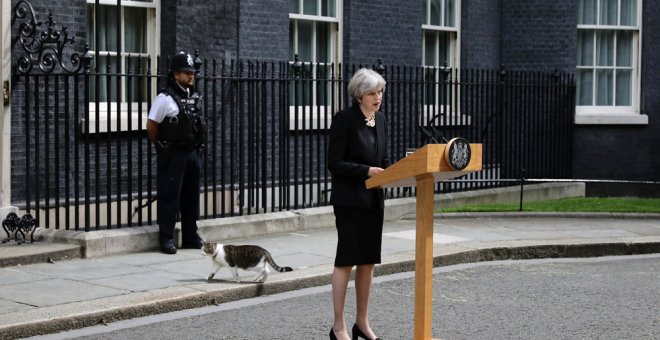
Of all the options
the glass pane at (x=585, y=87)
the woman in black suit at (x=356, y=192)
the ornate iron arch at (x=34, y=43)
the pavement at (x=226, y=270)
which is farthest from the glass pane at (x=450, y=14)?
the woman in black suit at (x=356, y=192)

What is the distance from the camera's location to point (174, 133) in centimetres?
1107

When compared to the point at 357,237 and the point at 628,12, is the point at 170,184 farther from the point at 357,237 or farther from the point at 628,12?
the point at 628,12

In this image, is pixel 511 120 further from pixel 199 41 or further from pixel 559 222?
pixel 199 41

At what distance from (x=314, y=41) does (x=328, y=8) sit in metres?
0.54

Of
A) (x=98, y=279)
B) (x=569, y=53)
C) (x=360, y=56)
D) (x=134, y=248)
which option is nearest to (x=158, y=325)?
(x=98, y=279)

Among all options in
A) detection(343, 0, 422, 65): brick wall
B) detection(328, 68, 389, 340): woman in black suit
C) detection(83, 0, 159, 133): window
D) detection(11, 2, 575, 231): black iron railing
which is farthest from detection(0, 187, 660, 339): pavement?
detection(343, 0, 422, 65): brick wall

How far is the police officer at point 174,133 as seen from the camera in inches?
435

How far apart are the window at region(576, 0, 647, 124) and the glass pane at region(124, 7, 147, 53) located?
28.3 ft

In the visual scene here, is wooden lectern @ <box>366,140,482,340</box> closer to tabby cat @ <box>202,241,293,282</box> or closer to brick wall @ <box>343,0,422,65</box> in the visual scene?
tabby cat @ <box>202,241,293,282</box>

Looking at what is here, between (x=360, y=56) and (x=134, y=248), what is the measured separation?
634 cm

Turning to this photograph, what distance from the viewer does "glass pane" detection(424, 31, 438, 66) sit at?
1842 centimetres

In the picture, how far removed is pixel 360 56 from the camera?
16625 millimetres

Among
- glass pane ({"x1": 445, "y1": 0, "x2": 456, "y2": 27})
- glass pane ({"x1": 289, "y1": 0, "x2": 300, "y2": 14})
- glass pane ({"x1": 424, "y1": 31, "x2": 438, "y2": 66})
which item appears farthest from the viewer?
glass pane ({"x1": 445, "y1": 0, "x2": 456, "y2": 27})

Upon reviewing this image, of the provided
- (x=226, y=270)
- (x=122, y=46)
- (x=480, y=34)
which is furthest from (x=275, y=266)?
(x=480, y=34)
